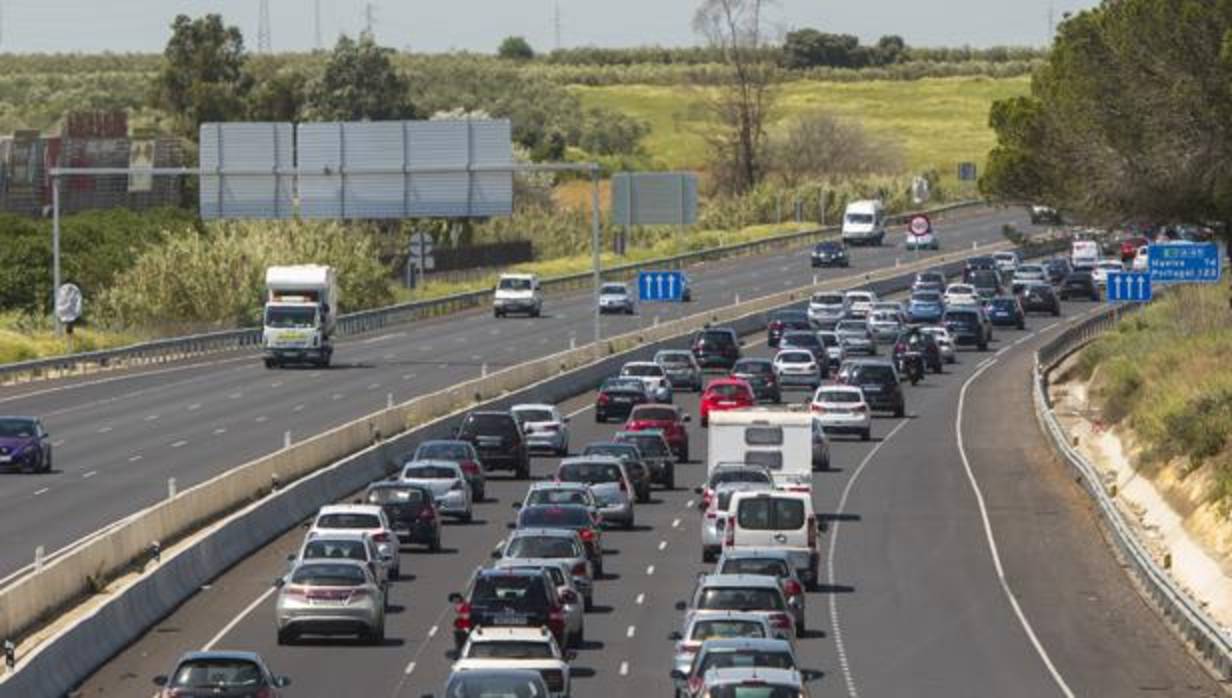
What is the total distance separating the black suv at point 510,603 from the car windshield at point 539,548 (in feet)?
15.2

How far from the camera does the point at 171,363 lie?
325ft

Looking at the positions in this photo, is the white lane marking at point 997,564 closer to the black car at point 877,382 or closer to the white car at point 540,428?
the black car at point 877,382

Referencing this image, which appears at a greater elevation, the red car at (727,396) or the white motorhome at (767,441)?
the white motorhome at (767,441)

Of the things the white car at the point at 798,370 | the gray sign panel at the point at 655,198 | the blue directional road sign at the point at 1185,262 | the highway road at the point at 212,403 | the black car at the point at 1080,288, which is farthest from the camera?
the black car at the point at 1080,288

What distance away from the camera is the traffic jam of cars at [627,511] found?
102 feet

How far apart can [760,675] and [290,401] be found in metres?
55.4

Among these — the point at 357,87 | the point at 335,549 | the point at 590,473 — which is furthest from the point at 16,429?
the point at 357,87

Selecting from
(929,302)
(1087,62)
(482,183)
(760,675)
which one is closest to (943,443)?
(1087,62)

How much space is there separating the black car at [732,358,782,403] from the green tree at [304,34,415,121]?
11045 cm

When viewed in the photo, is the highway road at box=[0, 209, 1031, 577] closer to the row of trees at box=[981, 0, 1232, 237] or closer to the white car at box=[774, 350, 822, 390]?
the white car at box=[774, 350, 822, 390]

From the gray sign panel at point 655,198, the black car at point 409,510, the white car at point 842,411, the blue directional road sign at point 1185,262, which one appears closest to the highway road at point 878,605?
the black car at point 409,510

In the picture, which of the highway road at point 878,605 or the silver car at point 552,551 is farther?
the silver car at point 552,551

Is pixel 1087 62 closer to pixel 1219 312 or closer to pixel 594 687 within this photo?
pixel 1219 312

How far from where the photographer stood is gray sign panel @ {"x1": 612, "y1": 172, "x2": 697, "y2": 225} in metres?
118
